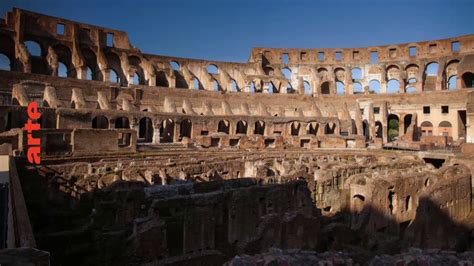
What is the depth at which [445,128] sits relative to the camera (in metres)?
37.1

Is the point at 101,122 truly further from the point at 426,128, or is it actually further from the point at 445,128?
the point at 445,128

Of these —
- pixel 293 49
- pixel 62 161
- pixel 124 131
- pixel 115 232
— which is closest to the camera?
pixel 115 232

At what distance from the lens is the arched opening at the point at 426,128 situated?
38062 millimetres

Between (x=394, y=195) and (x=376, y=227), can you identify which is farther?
(x=394, y=195)

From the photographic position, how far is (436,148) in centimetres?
2883

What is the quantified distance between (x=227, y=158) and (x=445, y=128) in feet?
90.8

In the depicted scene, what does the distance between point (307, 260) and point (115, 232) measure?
5.89m

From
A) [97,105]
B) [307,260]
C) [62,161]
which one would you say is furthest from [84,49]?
[307,260]

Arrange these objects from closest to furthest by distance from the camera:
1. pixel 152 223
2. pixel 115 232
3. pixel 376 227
→ pixel 152 223 < pixel 115 232 < pixel 376 227

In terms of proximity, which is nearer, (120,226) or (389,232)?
(120,226)

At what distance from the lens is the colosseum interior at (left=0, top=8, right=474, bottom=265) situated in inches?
366

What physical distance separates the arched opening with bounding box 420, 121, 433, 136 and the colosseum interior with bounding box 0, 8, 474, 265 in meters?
0.24

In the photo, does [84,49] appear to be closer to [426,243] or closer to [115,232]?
[115,232]

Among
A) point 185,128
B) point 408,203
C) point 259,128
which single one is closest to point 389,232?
point 408,203
